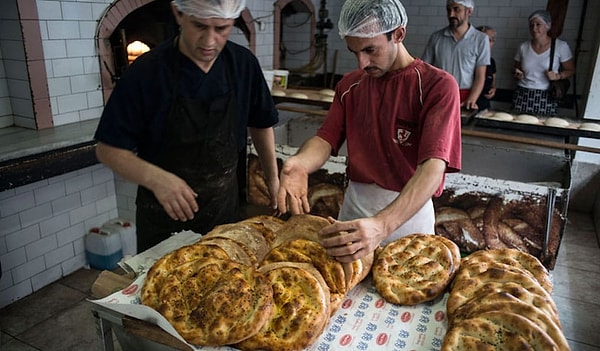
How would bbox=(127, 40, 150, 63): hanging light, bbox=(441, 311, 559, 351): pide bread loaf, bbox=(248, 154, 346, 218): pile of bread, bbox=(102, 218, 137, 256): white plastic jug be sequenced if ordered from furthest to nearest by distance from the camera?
bbox=(127, 40, 150, 63): hanging light → bbox=(102, 218, 137, 256): white plastic jug → bbox=(248, 154, 346, 218): pile of bread → bbox=(441, 311, 559, 351): pide bread loaf

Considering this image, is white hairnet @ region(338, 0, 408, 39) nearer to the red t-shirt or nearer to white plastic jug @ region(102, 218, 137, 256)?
the red t-shirt

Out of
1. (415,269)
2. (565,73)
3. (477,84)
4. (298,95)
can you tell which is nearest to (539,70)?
Result: (565,73)

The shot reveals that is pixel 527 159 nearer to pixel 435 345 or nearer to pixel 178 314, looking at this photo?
pixel 435 345

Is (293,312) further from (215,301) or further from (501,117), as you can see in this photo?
(501,117)

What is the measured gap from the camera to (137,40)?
174 inches

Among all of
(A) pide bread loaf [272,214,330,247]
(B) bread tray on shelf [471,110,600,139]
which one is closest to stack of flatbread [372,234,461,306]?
(A) pide bread loaf [272,214,330,247]

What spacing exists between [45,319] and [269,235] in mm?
2588

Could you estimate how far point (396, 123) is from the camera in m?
2.00

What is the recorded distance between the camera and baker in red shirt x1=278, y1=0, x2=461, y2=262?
5.39 ft

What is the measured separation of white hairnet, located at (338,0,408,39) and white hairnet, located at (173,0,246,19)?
47 cm

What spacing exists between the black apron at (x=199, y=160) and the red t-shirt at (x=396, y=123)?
1.60 feet

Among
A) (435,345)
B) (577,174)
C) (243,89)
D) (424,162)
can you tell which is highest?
(243,89)

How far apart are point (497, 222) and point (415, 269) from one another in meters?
2.04

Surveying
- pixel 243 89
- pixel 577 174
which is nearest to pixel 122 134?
pixel 243 89
